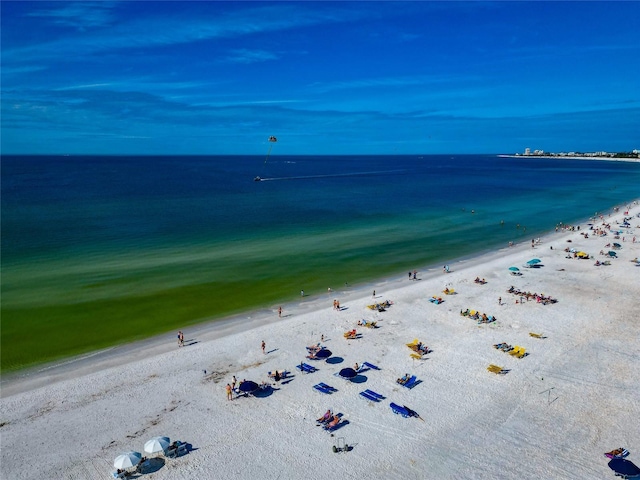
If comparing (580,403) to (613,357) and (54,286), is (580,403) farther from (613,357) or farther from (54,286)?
(54,286)

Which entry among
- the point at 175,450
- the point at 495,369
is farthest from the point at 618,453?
the point at 175,450

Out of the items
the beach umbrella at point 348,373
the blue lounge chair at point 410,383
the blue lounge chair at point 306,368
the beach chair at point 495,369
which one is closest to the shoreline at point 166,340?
the blue lounge chair at point 306,368

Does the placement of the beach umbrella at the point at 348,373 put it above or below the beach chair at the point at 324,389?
above

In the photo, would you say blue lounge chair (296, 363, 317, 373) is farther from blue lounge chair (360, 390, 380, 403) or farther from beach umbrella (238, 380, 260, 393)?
blue lounge chair (360, 390, 380, 403)

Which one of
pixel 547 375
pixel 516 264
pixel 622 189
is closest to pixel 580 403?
pixel 547 375

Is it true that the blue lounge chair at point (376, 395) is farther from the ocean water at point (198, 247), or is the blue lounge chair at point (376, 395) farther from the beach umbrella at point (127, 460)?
the ocean water at point (198, 247)

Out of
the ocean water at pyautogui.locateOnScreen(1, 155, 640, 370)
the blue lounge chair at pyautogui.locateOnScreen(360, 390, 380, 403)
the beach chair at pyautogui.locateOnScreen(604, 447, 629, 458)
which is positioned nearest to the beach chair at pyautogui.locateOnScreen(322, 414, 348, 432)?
the blue lounge chair at pyautogui.locateOnScreen(360, 390, 380, 403)

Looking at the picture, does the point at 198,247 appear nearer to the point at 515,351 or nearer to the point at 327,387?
the point at 327,387
